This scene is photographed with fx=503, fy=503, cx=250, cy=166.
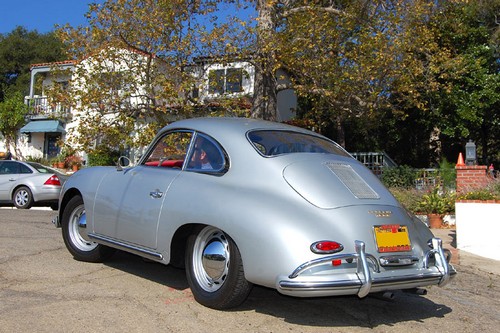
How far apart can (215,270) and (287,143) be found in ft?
4.34

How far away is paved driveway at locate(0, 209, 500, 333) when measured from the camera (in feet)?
12.5

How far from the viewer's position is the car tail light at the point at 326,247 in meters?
3.54

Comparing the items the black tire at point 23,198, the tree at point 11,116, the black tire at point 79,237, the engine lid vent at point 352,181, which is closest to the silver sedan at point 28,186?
the black tire at point 23,198

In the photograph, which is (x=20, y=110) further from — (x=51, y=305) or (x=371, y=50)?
(x=51, y=305)

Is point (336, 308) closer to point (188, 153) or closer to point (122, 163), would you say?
point (188, 153)

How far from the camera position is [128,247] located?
480 centimetres

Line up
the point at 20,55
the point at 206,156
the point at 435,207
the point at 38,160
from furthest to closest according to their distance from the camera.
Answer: the point at 20,55, the point at 38,160, the point at 435,207, the point at 206,156

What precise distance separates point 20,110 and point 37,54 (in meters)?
18.0

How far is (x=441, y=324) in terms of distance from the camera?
4.20 meters

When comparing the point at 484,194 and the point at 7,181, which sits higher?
the point at 7,181

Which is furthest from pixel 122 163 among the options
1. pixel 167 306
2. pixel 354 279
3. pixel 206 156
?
pixel 354 279

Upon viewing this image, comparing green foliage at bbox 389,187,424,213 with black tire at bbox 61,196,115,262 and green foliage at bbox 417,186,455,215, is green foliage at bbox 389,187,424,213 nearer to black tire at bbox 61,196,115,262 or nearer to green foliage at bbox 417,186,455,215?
green foliage at bbox 417,186,455,215

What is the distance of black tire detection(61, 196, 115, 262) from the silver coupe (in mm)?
471

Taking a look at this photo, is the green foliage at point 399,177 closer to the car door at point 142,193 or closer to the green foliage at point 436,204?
the green foliage at point 436,204
